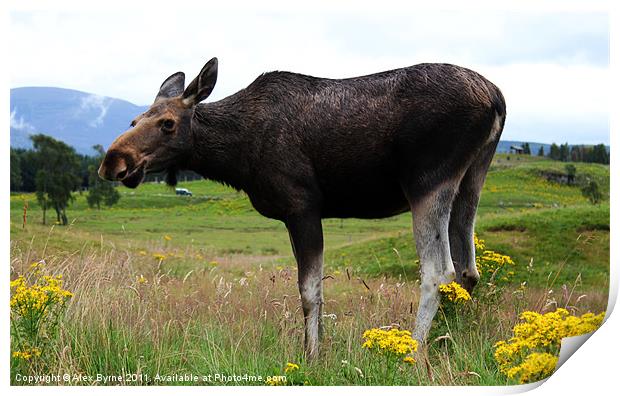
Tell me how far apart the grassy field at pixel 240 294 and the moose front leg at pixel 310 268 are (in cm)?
18

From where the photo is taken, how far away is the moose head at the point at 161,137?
6.36 m

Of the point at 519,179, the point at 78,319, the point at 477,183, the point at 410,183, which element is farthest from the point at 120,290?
the point at 519,179

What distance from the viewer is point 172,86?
22.6 ft

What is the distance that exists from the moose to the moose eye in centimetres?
1

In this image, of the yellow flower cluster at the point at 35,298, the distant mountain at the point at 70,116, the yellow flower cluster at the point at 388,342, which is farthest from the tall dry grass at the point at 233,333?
the distant mountain at the point at 70,116

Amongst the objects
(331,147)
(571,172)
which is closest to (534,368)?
(331,147)

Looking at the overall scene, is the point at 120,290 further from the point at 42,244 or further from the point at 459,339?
the point at 459,339

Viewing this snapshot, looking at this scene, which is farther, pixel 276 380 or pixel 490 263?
pixel 490 263

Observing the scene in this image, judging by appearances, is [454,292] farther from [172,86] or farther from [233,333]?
[172,86]

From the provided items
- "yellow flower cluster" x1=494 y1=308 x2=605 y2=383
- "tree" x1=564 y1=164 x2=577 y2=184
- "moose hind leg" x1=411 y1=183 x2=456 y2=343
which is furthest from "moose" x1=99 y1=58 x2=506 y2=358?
"tree" x1=564 y1=164 x2=577 y2=184

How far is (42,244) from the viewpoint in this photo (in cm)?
766

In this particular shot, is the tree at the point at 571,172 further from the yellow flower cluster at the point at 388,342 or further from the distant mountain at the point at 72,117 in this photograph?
the yellow flower cluster at the point at 388,342

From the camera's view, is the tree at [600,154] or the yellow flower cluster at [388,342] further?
the tree at [600,154]

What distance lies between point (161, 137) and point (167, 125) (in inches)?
5.1
